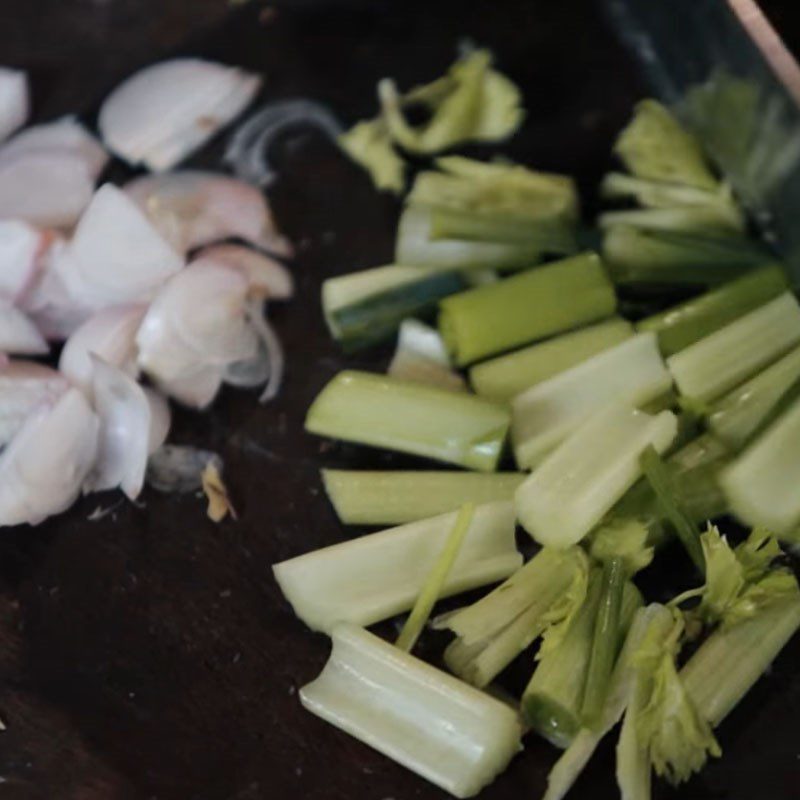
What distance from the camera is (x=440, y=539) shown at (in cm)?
161

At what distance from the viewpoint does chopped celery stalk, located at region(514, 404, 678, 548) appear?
1.56 m

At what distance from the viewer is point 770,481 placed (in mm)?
1601

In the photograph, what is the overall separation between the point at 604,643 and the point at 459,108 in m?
1.03

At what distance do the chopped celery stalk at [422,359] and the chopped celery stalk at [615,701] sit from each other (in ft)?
1.55

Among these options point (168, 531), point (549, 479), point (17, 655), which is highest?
point (549, 479)

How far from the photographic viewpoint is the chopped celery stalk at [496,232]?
187 centimetres

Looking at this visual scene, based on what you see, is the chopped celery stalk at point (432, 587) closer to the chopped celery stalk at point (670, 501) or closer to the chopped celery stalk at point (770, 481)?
the chopped celery stalk at point (670, 501)

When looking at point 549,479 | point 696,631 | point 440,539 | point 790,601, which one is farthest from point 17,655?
point 790,601

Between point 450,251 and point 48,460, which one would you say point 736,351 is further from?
point 48,460

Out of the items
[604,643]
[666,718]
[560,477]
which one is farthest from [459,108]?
[666,718]

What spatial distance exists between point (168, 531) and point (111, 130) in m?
0.77

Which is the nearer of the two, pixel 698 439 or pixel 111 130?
pixel 698 439

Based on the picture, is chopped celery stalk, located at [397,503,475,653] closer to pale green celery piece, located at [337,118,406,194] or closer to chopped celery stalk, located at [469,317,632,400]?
chopped celery stalk, located at [469,317,632,400]

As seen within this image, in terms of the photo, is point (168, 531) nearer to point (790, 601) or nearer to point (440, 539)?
point (440, 539)
